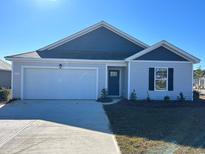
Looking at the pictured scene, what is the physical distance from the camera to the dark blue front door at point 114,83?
19.2 m

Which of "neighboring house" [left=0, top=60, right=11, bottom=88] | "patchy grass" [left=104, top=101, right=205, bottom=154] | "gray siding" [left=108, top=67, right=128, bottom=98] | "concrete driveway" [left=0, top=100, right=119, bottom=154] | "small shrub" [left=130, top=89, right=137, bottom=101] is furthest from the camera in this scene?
"neighboring house" [left=0, top=60, right=11, bottom=88]

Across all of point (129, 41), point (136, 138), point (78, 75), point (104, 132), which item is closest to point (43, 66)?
point (78, 75)

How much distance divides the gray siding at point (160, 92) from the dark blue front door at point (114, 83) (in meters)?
2.39

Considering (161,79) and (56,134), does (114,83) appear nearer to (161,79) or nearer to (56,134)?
(161,79)

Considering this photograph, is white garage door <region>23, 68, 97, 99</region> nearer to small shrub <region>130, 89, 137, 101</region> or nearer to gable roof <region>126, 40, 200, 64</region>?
small shrub <region>130, 89, 137, 101</region>

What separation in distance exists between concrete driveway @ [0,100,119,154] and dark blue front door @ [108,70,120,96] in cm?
784

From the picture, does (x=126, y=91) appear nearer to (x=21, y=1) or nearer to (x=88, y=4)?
(x=88, y=4)

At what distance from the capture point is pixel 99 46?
2022cm

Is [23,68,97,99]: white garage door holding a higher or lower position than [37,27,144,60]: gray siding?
lower

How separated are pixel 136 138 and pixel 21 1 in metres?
9.85

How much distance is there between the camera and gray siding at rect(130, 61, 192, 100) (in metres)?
17.1

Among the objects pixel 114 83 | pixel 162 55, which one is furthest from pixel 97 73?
pixel 162 55

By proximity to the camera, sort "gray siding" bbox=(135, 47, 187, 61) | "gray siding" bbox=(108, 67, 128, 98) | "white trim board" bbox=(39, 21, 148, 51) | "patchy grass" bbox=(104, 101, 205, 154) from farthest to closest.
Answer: "white trim board" bbox=(39, 21, 148, 51), "gray siding" bbox=(108, 67, 128, 98), "gray siding" bbox=(135, 47, 187, 61), "patchy grass" bbox=(104, 101, 205, 154)

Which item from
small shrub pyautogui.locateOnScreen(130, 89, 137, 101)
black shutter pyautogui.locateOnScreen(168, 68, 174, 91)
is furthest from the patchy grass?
black shutter pyautogui.locateOnScreen(168, 68, 174, 91)
